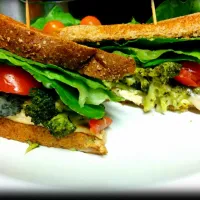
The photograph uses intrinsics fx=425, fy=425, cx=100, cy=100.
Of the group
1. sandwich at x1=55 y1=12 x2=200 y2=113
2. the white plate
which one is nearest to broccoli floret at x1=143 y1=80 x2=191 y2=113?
sandwich at x1=55 y1=12 x2=200 y2=113

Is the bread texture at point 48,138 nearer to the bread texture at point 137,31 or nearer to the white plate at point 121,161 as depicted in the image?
the white plate at point 121,161

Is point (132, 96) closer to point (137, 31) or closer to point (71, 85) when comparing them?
point (137, 31)

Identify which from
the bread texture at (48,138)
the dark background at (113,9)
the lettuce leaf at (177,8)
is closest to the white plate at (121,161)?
the bread texture at (48,138)

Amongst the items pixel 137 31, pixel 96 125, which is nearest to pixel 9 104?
pixel 96 125

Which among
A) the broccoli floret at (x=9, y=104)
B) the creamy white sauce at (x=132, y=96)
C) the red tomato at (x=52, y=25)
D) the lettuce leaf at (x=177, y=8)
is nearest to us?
the broccoli floret at (x=9, y=104)

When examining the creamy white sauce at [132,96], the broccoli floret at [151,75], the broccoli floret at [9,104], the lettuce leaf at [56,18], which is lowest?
the broccoli floret at [9,104]

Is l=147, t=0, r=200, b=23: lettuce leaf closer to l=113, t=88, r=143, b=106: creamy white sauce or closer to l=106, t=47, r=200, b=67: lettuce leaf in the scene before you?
l=106, t=47, r=200, b=67: lettuce leaf
